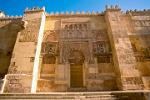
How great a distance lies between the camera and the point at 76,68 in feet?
25.0

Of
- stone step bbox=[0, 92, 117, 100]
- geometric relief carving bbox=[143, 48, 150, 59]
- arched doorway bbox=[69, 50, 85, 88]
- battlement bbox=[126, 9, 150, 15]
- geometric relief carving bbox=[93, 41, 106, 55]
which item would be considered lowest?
stone step bbox=[0, 92, 117, 100]

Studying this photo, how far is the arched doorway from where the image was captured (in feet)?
23.8

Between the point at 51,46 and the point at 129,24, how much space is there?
12.8ft

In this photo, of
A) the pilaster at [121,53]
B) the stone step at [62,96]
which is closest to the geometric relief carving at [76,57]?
the pilaster at [121,53]

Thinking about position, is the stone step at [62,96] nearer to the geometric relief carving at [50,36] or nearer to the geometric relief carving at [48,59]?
the geometric relief carving at [48,59]

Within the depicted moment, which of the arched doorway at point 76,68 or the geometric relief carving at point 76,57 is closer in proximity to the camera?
the arched doorway at point 76,68

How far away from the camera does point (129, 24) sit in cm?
878

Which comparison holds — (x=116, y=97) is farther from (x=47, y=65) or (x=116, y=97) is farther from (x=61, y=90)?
(x=47, y=65)

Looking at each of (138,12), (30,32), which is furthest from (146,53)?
(30,32)

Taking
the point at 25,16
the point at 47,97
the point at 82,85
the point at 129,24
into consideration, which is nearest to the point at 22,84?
the point at 47,97

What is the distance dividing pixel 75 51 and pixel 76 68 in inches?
31.9

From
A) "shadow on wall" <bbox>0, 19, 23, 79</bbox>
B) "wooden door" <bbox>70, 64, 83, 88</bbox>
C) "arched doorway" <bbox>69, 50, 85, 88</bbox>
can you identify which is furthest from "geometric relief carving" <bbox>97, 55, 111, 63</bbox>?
"shadow on wall" <bbox>0, 19, 23, 79</bbox>

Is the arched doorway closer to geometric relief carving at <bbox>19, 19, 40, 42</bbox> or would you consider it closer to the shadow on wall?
geometric relief carving at <bbox>19, 19, 40, 42</bbox>

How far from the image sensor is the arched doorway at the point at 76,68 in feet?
23.8
